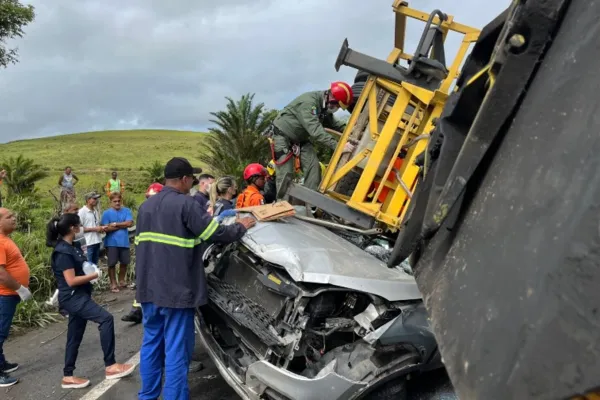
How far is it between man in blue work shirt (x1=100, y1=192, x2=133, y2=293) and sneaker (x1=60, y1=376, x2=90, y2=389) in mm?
3871

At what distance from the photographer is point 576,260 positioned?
947 mm

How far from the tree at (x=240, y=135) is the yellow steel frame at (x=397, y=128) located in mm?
15657

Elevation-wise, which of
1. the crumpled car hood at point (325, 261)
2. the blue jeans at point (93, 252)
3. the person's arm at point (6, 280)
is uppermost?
the crumpled car hood at point (325, 261)

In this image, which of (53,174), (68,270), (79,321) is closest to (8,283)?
(68,270)

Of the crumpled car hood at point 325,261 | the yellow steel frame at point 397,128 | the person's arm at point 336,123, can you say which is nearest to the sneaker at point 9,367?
the crumpled car hood at point 325,261

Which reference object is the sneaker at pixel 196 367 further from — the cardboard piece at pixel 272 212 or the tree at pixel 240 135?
the tree at pixel 240 135

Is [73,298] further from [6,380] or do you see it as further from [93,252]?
[93,252]

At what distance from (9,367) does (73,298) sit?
1126 millimetres

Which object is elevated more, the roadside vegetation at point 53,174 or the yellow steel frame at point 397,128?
the yellow steel frame at point 397,128

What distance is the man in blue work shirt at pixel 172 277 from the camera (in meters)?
3.63

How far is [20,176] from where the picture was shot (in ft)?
52.9

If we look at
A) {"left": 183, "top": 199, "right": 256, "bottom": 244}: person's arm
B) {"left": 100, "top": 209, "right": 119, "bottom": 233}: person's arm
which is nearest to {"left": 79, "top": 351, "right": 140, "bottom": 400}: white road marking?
{"left": 183, "top": 199, "right": 256, "bottom": 244}: person's arm

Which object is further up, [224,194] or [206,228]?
[206,228]

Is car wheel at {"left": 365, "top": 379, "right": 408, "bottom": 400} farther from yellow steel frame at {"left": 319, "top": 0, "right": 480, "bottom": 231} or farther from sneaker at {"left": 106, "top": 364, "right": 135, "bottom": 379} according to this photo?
sneaker at {"left": 106, "top": 364, "right": 135, "bottom": 379}
